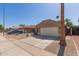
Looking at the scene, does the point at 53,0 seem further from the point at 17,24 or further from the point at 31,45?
the point at 31,45

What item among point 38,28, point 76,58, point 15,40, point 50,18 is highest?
point 50,18

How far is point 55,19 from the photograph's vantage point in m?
3.72

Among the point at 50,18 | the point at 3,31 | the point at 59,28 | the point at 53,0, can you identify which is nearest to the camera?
the point at 53,0

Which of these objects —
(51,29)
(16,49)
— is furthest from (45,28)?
(16,49)

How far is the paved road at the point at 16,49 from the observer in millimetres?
3445

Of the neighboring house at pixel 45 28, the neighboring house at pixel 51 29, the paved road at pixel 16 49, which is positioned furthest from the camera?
the neighboring house at pixel 51 29

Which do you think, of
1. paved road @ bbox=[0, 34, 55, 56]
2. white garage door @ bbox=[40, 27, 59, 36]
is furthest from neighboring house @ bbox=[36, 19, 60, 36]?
paved road @ bbox=[0, 34, 55, 56]

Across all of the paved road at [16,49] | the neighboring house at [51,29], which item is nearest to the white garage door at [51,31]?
the neighboring house at [51,29]

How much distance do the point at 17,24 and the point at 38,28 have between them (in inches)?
20.6

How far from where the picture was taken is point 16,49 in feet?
11.9

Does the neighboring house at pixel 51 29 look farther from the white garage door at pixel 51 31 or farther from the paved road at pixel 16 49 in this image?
the paved road at pixel 16 49

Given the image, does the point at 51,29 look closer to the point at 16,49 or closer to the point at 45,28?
the point at 45,28

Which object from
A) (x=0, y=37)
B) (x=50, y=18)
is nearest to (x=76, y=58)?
(x=50, y=18)

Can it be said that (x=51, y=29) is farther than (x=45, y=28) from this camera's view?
No
